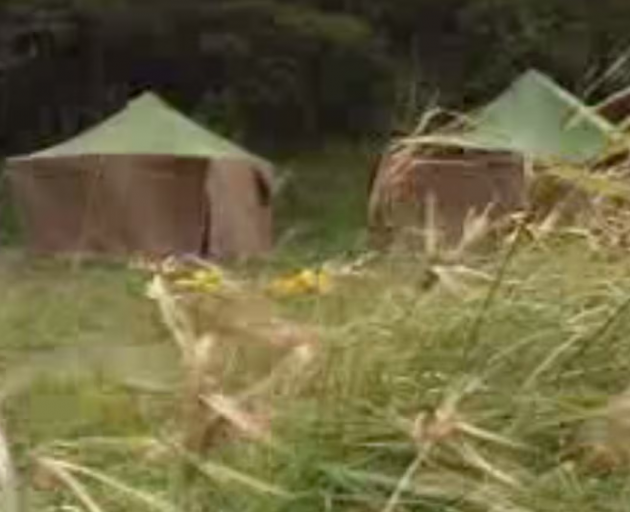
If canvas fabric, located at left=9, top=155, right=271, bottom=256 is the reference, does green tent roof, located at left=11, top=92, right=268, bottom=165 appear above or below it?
above

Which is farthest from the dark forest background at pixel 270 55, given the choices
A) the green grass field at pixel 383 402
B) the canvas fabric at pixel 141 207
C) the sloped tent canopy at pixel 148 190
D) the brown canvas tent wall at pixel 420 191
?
the green grass field at pixel 383 402

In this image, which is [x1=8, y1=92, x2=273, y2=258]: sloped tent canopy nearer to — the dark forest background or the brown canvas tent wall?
the dark forest background

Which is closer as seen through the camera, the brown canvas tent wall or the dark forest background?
the brown canvas tent wall

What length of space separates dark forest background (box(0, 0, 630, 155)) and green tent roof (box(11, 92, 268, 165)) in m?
6.30

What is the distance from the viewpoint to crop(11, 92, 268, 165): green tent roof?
2175 centimetres

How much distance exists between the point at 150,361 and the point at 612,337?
583 mm

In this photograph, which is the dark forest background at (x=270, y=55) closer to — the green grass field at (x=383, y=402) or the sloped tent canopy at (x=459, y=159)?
the sloped tent canopy at (x=459, y=159)

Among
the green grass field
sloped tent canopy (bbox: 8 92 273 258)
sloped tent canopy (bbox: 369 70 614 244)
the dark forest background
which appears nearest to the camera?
the green grass field

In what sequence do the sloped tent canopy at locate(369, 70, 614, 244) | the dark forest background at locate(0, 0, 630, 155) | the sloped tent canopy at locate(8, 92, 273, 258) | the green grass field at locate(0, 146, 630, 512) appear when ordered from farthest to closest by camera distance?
1. the dark forest background at locate(0, 0, 630, 155)
2. the sloped tent canopy at locate(8, 92, 273, 258)
3. the sloped tent canopy at locate(369, 70, 614, 244)
4. the green grass field at locate(0, 146, 630, 512)

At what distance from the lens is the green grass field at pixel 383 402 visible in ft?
7.16

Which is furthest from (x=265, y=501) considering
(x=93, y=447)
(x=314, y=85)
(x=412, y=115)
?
(x=314, y=85)

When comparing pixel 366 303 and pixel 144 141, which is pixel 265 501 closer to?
pixel 366 303

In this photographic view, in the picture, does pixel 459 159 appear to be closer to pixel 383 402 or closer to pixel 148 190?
pixel 383 402

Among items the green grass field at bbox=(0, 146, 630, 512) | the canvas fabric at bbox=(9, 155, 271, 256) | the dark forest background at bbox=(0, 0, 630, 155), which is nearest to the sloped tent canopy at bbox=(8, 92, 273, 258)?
the canvas fabric at bbox=(9, 155, 271, 256)
